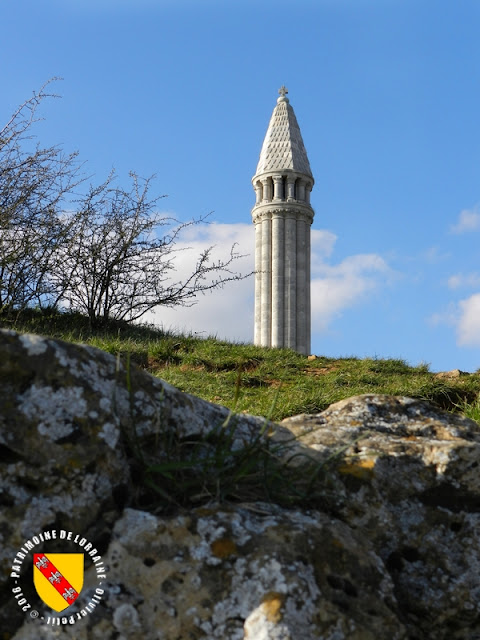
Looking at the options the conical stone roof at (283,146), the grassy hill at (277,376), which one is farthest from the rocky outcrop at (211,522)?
the conical stone roof at (283,146)

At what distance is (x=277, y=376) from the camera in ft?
31.1

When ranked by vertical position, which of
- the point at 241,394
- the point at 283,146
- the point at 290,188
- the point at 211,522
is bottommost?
the point at 211,522

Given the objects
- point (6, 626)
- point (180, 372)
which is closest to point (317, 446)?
point (6, 626)

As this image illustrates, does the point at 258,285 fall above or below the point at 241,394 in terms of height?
above

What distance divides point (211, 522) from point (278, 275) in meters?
33.4

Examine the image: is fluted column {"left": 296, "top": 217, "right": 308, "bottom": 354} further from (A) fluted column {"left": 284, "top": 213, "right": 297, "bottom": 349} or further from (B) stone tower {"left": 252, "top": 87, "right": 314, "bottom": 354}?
(A) fluted column {"left": 284, "top": 213, "right": 297, "bottom": 349}

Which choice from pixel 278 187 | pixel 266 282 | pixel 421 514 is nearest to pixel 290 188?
pixel 278 187

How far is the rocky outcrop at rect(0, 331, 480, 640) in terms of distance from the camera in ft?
5.75

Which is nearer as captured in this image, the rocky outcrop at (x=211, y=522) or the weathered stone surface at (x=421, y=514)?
the rocky outcrop at (x=211, y=522)

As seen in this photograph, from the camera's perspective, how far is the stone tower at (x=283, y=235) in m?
34.7

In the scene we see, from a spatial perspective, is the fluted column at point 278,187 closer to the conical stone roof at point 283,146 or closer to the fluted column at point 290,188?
the fluted column at point 290,188

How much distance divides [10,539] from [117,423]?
1.44 ft

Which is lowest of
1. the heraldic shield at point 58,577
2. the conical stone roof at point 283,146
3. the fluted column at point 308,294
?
the heraldic shield at point 58,577

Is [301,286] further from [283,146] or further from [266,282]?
[283,146]
